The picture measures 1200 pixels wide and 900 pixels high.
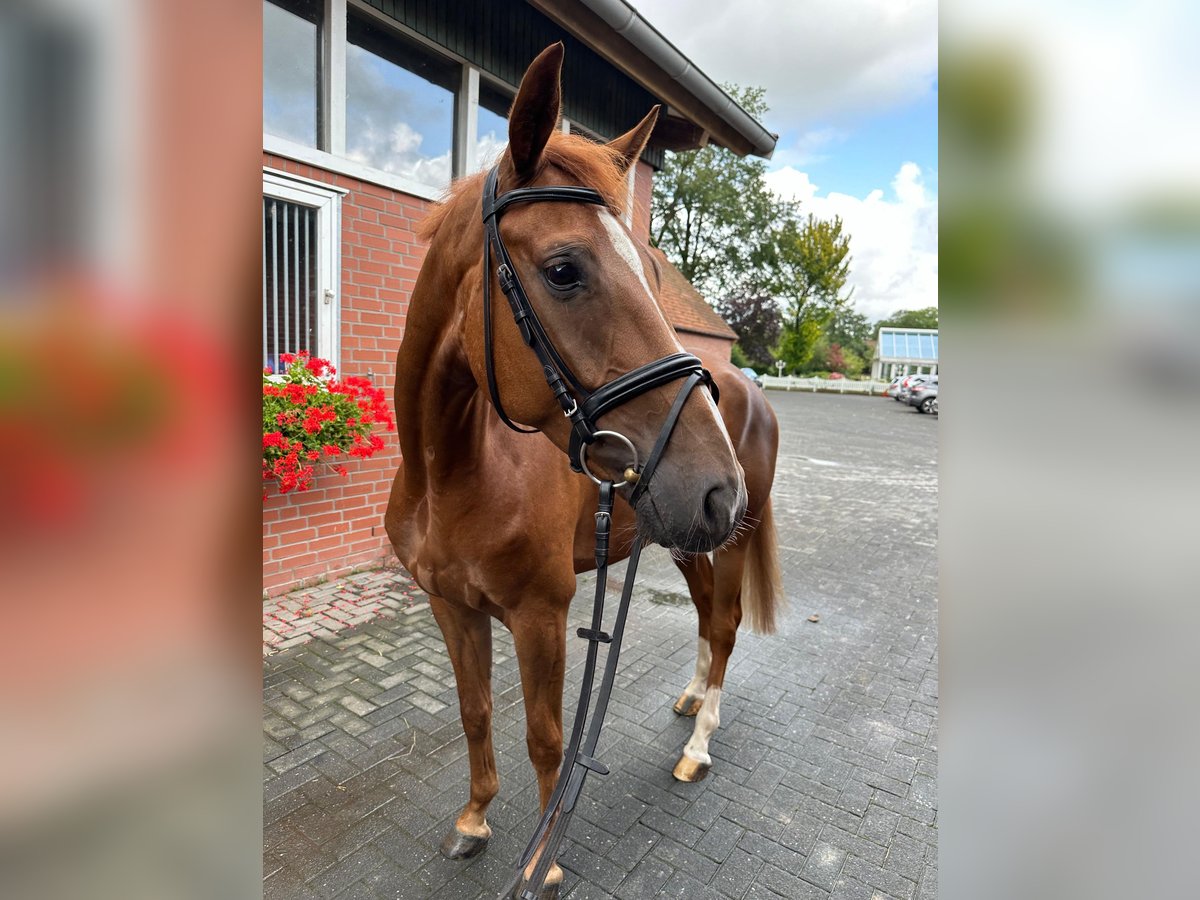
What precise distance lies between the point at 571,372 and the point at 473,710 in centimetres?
149

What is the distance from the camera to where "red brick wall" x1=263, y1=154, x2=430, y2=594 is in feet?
14.5

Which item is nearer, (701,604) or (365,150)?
(701,604)

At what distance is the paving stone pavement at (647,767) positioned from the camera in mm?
2236

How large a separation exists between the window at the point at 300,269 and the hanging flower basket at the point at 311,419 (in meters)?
0.32

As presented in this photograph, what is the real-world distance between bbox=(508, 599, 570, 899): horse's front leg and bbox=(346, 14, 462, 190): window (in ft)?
13.6

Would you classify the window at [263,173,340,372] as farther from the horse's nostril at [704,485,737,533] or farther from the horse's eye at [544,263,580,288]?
the horse's nostril at [704,485,737,533]

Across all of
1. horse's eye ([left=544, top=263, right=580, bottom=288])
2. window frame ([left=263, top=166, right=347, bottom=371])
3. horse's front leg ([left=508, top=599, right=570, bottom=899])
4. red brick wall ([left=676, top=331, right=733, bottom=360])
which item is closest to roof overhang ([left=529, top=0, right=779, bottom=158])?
window frame ([left=263, top=166, right=347, bottom=371])

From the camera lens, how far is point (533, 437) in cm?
210

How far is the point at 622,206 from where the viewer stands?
61.9 inches
